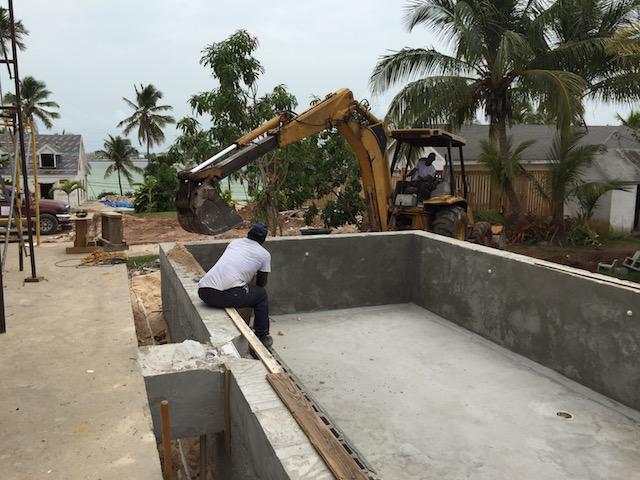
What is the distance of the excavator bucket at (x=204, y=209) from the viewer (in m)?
8.35

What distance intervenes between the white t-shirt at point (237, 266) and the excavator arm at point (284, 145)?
225 cm

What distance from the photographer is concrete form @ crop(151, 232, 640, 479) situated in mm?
4461

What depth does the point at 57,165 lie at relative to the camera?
43.1m

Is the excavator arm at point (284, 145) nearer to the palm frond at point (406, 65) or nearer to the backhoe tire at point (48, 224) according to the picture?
the palm frond at point (406, 65)

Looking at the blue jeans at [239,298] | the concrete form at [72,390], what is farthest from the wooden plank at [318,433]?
the blue jeans at [239,298]

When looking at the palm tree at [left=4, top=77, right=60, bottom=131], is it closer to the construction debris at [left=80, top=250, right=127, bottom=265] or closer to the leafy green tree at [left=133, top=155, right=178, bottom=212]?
the leafy green tree at [left=133, top=155, right=178, bottom=212]

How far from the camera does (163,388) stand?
446cm

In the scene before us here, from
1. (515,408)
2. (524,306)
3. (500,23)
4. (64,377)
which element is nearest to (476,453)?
(515,408)

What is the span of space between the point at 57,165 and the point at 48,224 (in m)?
24.6

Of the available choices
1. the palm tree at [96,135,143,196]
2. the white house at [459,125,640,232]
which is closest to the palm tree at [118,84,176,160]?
the palm tree at [96,135,143,196]

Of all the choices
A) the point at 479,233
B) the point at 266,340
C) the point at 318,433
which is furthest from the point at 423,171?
the point at 318,433

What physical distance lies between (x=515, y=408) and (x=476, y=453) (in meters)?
1.09

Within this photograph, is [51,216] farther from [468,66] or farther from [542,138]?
[542,138]

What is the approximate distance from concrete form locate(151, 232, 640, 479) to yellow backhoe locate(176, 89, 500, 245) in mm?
668
